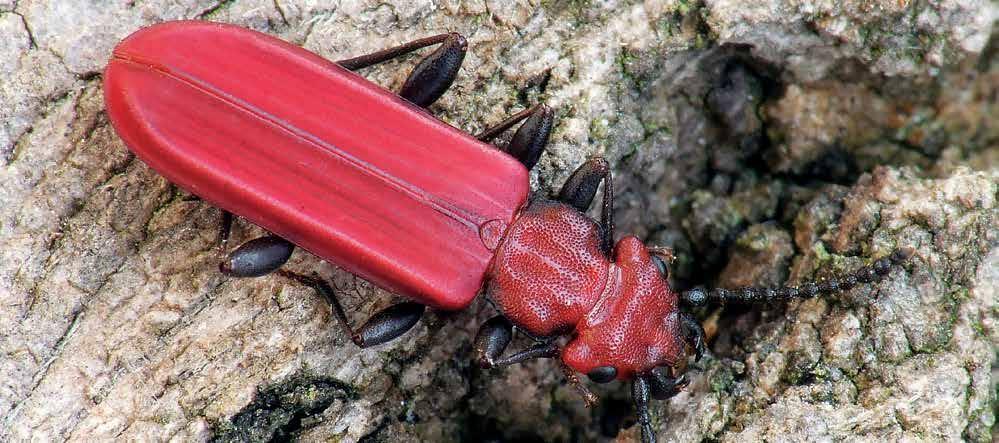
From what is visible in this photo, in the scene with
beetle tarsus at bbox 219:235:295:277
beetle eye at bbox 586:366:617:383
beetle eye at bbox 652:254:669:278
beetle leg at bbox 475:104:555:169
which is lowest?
beetle eye at bbox 586:366:617:383

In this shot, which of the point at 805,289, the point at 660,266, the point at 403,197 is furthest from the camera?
the point at 660,266

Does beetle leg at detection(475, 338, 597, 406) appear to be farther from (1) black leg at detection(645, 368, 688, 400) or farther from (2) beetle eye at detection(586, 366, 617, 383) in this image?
(1) black leg at detection(645, 368, 688, 400)

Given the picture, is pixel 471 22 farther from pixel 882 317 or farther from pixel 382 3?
pixel 882 317

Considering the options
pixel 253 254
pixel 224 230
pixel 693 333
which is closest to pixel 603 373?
pixel 693 333

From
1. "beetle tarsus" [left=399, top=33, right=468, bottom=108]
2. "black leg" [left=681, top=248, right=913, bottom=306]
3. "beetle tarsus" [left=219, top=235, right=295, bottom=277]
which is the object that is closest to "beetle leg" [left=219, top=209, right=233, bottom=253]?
"beetle tarsus" [left=219, top=235, right=295, bottom=277]

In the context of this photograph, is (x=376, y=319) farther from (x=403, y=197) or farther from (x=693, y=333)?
(x=693, y=333)

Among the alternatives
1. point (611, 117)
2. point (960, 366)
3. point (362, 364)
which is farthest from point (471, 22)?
point (960, 366)

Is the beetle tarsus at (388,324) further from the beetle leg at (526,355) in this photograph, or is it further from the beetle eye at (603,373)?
the beetle eye at (603,373)
